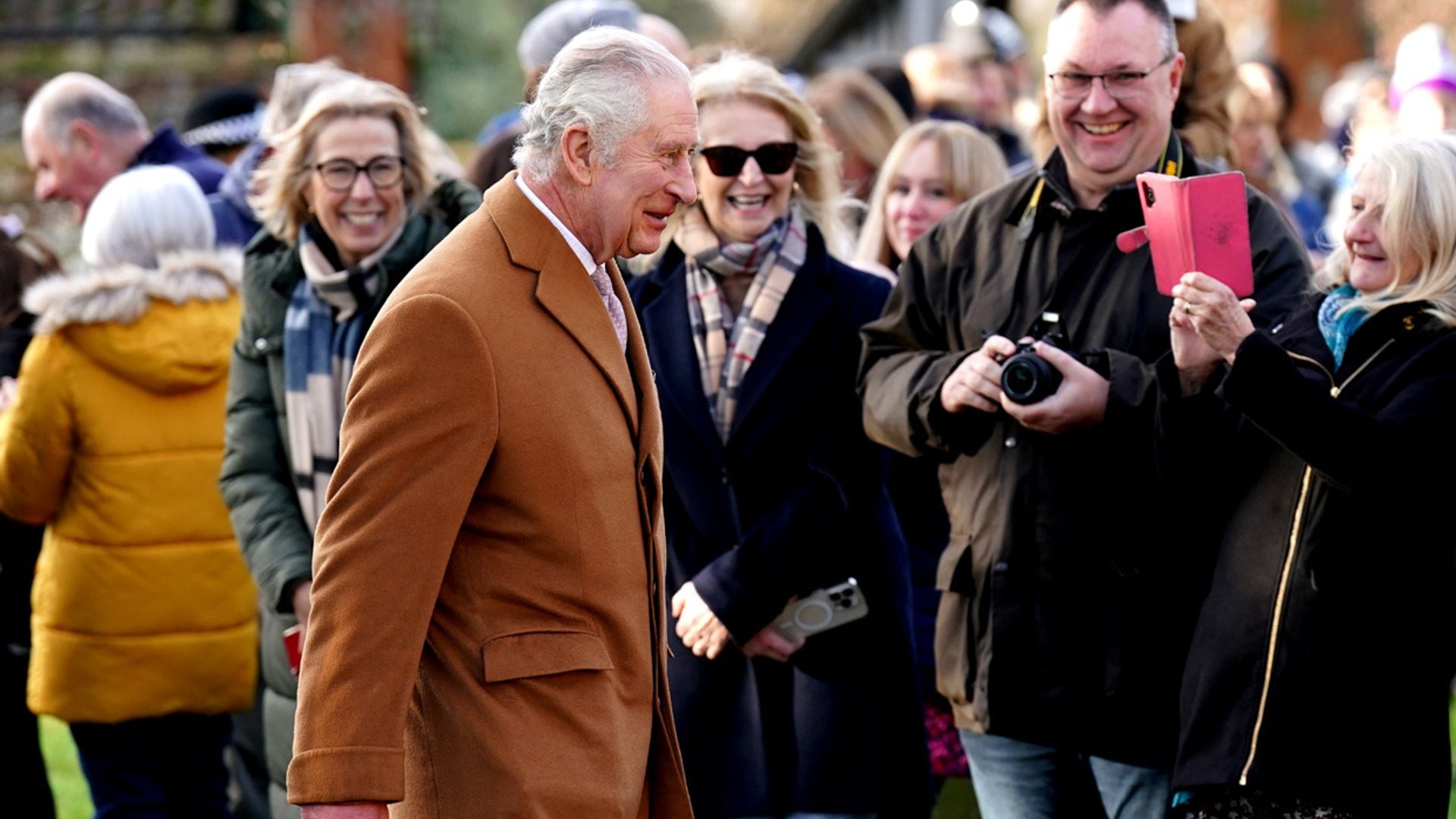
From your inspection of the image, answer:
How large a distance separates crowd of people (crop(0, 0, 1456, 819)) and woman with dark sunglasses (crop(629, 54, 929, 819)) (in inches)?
0.4

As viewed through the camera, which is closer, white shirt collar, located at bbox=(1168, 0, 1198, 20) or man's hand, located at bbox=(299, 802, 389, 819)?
man's hand, located at bbox=(299, 802, 389, 819)

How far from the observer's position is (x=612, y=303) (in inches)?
131

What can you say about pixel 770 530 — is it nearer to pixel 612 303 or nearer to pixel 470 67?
pixel 612 303

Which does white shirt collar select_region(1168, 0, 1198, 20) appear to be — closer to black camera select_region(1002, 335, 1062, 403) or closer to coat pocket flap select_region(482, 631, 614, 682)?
black camera select_region(1002, 335, 1062, 403)

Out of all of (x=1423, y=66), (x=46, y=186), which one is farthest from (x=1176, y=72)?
(x=46, y=186)

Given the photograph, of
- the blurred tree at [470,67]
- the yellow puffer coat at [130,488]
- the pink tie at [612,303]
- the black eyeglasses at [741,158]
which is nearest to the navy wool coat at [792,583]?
the black eyeglasses at [741,158]

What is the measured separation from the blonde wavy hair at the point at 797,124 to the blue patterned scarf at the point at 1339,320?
1.41 m

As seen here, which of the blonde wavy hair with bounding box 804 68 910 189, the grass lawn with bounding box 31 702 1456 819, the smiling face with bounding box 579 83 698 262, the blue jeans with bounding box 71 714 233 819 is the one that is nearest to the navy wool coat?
the smiling face with bounding box 579 83 698 262

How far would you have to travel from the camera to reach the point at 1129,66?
403 cm

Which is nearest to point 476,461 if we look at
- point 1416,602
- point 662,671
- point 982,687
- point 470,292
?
point 470,292

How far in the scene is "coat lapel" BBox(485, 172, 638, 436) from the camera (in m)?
3.08

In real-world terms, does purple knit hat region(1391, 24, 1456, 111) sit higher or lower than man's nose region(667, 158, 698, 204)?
higher

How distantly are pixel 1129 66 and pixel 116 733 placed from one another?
11.4 feet

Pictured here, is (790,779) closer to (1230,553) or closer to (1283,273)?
(1230,553)
